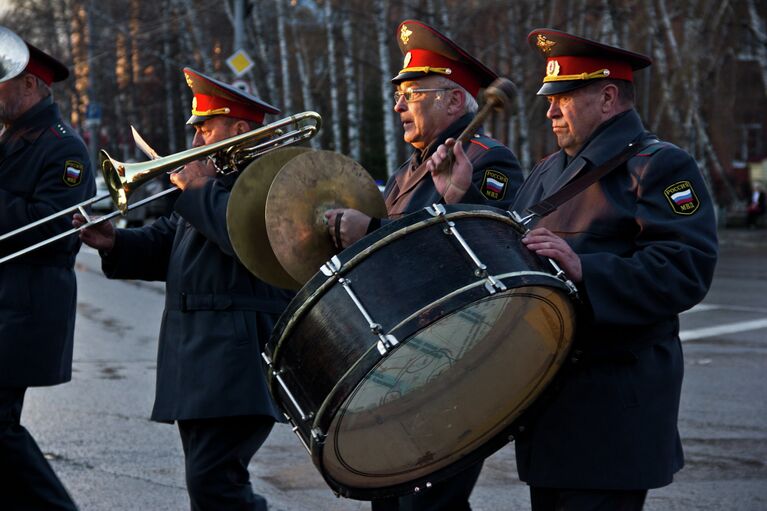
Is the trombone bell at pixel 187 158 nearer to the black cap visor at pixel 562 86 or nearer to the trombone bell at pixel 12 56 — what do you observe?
the trombone bell at pixel 12 56

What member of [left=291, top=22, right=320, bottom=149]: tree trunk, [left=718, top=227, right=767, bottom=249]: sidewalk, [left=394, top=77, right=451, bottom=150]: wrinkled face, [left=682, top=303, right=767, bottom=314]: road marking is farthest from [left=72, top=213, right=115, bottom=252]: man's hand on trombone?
[left=291, top=22, right=320, bottom=149]: tree trunk

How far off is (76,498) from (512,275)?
135 inches

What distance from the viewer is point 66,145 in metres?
4.73

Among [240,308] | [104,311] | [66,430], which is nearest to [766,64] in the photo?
[104,311]

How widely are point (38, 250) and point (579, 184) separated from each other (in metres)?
2.33

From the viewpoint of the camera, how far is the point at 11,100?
4.77m

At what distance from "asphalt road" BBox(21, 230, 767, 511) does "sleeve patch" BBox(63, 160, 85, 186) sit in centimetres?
161

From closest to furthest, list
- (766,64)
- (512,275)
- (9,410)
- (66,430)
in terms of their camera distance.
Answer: (512,275)
(9,410)
(66,430)
(766,64)

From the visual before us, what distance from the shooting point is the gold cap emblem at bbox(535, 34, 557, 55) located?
347 centimetres

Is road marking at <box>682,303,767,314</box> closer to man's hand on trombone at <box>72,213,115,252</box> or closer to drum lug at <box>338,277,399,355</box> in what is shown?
man's hand on trombone at <box>72,213,115,252</box>

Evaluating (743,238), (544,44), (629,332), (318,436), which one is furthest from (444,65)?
(743,238)

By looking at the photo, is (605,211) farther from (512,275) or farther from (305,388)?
(305,388)

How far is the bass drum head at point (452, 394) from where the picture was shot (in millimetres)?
2980

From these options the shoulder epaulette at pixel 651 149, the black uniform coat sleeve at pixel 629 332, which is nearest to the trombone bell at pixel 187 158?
the black uniform coat sleeve at pixel 629 332
